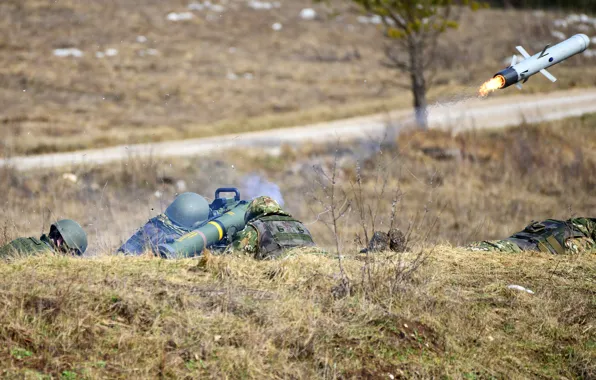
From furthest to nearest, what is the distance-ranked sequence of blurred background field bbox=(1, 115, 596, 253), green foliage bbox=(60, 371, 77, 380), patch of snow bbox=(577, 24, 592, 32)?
patch of snow bbox=(577, 24, 592, 32)
blurred background field bbox=(1, 115, 596, 253)
green foliage bbox=(60, 371, 77, 380)

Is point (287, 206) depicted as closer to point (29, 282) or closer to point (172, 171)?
point (172, 171)

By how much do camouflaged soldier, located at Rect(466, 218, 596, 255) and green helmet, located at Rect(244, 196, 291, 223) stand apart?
7.25 feet

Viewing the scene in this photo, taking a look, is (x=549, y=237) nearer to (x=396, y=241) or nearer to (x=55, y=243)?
(x=396, y=241)

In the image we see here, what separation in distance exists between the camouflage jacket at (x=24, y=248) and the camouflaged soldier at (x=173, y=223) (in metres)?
0.85

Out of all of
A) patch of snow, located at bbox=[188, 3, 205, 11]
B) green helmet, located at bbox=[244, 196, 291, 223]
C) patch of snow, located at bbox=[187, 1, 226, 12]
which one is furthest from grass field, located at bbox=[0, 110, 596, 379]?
patch of snow, located at bbox=[187, 1, 226, 12]

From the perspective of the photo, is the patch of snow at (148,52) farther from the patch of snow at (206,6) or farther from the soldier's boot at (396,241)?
the soldier's boot at (396,241)

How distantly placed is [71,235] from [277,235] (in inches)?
81.0

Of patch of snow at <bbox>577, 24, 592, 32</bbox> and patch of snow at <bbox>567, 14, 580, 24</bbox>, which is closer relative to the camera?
patch of snow at <bbox>577, 24, 592, 32</bbox>

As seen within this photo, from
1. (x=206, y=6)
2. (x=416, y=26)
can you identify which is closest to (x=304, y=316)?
(x=416, y=26)

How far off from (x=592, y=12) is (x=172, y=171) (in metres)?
30.8

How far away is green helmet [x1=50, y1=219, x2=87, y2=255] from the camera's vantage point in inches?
291

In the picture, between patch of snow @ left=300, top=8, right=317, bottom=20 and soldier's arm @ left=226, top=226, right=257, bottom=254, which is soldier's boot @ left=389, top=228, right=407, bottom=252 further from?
patch of snow @ left=300, top=8, right=317, bottom=20

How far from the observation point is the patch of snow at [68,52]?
29219 millimetres

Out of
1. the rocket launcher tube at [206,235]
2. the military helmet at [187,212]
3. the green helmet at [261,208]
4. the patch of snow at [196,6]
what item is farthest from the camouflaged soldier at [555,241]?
the patch of snow at [196,6]
